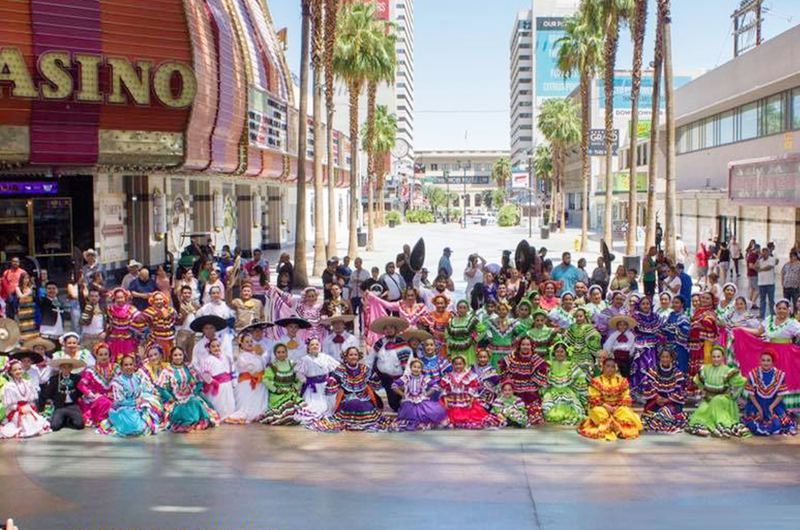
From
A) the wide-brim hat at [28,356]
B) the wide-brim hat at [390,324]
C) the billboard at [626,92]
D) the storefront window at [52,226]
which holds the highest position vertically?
the billboard at [626,92]

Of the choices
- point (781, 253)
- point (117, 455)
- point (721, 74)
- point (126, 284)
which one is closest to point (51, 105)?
point (126, 284)

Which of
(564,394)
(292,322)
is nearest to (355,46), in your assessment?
(292,322)

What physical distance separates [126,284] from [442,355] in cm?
634

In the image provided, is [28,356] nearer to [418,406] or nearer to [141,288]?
[141,288]

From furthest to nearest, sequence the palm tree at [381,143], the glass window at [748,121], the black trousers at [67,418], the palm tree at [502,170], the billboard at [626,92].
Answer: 1. the palm tree at [502,170]
2. the palm tree at [381,143]
3. the billboard at [626,92]
4. the glass window at [748,121]
5. the black trousers at [67,418]

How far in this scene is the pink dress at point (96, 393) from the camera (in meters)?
13.0

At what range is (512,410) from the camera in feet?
42.8

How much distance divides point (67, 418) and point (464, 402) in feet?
17.8

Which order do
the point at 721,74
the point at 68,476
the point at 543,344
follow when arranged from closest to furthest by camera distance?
the point at 68,476 < the point at 543,344 < the point at 721,74

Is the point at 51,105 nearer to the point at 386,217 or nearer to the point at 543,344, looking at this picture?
the point at 543,344

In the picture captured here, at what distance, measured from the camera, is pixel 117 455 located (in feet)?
38.2

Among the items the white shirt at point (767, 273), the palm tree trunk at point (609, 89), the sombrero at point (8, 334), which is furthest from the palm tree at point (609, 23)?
the sombrero at point (8, 334)

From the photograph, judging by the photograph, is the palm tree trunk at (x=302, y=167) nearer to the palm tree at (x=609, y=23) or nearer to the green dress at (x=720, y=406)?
the palm tree at (x=609, y=23)

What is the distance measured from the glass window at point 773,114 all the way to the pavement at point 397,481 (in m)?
22.6
